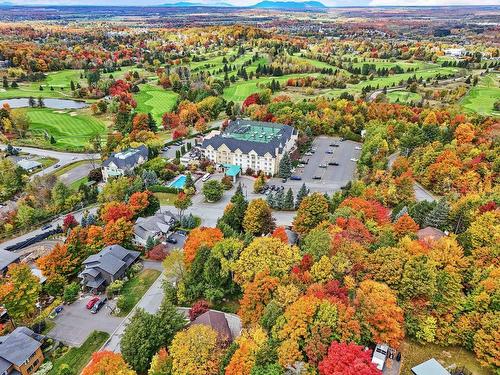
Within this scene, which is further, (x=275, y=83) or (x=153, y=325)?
(x=275, y=83)

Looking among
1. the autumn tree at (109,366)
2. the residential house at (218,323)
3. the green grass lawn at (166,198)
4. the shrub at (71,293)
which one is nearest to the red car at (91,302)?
the shrub at (71,293)

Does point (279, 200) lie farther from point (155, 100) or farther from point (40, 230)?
point (155, 100)

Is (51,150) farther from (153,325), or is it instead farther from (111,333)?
(153,325)

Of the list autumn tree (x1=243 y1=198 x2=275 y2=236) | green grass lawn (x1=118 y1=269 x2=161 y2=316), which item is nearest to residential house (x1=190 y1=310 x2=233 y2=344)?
green grass lawn (x1=118 y1=269 x2=161 y2=316)

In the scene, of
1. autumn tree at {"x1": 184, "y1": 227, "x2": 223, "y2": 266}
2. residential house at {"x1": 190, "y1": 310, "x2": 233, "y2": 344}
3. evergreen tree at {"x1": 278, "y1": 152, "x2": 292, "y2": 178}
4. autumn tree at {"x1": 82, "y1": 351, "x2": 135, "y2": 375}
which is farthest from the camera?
evergreen tree at {"x1": 278, "y1": 152, "x2": 292, "y2": 178}

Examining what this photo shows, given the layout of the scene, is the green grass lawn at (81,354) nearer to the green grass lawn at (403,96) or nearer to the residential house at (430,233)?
the residential house at (430,233)

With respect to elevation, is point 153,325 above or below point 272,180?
above

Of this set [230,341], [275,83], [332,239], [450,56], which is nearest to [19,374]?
[230,341]

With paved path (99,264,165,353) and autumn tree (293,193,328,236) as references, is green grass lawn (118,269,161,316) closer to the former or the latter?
paved path (99,264,165,353)
